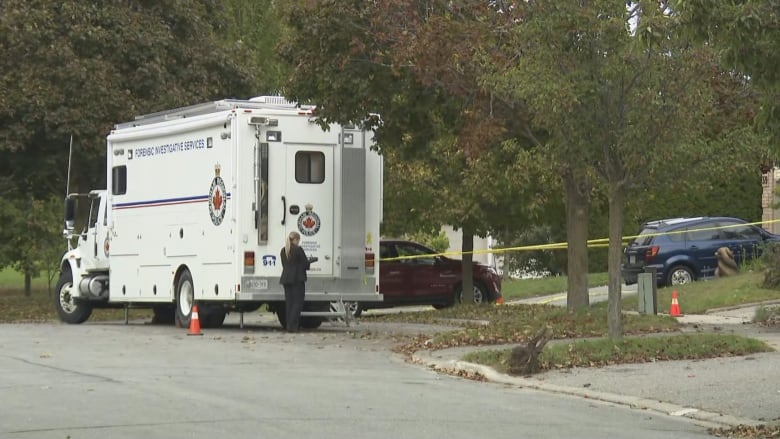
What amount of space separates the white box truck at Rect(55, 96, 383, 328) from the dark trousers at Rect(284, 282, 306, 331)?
0.99 ft

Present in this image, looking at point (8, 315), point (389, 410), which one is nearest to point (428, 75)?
point (389, 410)

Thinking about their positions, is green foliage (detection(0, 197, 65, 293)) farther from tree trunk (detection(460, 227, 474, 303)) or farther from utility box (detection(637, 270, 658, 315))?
utility box (detection(637, 270, 658, 315))

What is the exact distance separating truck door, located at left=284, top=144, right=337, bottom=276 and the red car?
5.79 m

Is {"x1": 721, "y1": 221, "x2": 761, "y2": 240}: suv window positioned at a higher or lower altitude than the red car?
higher

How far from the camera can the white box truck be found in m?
21.0

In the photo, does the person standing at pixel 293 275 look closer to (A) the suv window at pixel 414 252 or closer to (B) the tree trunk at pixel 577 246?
(B) the tree trunk at pixel 577 246

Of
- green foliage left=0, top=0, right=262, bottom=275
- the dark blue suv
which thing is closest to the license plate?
green foliage left=0, top=0, right=262, bottom=275

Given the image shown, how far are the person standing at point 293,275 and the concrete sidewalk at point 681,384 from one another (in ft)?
13.5

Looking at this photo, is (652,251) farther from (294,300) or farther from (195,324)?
(195,324)

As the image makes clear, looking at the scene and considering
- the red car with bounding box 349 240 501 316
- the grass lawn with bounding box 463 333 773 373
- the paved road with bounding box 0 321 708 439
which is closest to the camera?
the paved road with bounding box 0 321 708 439

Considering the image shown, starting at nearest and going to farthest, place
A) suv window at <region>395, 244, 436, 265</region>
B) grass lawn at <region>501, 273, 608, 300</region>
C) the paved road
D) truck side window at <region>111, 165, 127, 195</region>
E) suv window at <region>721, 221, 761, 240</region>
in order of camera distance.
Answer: the paved road < truck side window at <region>111, 165, 127, 195</region> < suv window at <region>395, 244, 436, 265</region> < suv window at <region>721, 221, 761, 240</region> < grass lawn at <region>501, 273, 608, 300</region>

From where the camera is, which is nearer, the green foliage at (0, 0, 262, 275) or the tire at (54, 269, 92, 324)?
the tire at (54, 269, 92, 324)

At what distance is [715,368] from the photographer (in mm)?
14617

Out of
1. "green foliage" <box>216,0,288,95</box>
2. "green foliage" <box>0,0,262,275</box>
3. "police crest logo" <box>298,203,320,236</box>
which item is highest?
"green foliage" <box>216,0,288,95</box>
